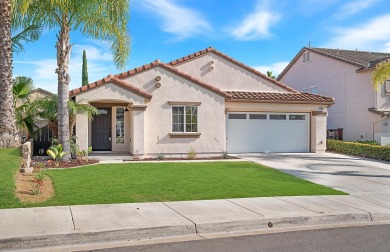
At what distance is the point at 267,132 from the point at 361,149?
507cm

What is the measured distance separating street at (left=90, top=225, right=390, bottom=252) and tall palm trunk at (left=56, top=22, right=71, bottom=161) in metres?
9.99

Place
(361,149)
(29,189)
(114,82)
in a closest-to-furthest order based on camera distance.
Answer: (29,189)
(114,82)
(361,149)

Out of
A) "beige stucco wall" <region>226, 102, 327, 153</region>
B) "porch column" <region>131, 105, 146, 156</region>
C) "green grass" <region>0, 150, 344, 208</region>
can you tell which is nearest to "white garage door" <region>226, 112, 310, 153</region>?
"beige stucco wall" <region>226, 102, 327, 153</region>

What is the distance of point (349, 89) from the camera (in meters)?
27.6

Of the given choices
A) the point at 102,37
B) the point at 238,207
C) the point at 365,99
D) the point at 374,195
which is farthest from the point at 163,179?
the point at 365,99

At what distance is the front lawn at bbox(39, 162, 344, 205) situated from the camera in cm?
899

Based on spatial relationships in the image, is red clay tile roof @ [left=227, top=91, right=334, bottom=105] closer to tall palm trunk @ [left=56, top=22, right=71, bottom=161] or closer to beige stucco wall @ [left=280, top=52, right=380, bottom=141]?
beige stucco wall @ [left=280, top=52, right=380, bottom=141]

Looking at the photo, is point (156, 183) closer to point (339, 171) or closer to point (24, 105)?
point (339, 171)

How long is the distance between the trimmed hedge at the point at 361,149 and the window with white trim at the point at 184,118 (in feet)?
29.9

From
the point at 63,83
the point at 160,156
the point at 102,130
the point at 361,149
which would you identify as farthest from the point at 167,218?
the point at 361,149

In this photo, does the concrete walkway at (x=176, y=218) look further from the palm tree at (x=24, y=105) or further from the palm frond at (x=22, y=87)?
the palm frond at (x=22, y=87)

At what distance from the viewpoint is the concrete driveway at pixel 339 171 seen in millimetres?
11703

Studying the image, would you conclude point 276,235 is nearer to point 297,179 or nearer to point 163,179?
point 163,179

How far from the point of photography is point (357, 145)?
20984 mm
